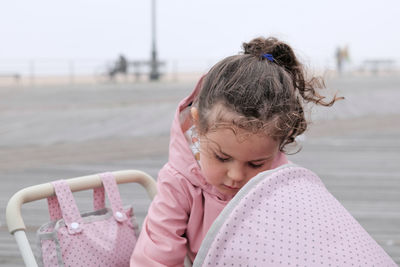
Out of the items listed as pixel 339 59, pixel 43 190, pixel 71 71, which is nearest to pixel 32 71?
Answer: pixel 71 71

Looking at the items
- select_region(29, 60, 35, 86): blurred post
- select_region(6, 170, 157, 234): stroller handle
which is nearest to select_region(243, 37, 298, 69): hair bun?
select_region(6, 170, 157, 234): stroller handle

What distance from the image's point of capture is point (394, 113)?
906 centimetres

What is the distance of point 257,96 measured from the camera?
1554mm

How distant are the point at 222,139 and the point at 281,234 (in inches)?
15.1

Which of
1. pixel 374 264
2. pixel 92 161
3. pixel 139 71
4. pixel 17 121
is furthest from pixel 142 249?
pixel 139 71

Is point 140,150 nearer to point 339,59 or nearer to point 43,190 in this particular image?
point 43,190

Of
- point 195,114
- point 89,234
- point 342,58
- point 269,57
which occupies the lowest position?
point 342,58

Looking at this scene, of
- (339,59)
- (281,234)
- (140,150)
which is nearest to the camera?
(281,234)

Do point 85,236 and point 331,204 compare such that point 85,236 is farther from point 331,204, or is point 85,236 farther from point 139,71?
point 139,71

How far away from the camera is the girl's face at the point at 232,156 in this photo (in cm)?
150

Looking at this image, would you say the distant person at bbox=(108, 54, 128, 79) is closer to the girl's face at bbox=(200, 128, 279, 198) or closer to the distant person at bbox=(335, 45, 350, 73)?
the distant person at bbox=(335, 45, 350, 73)

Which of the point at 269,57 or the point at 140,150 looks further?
the point at 140,150

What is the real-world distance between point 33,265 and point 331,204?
74cm

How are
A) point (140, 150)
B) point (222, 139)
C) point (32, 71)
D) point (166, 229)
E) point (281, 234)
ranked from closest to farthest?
point (281, 234) → point (222, 139) → point (166, 229) → point (140, 150) → point (32, 71)
